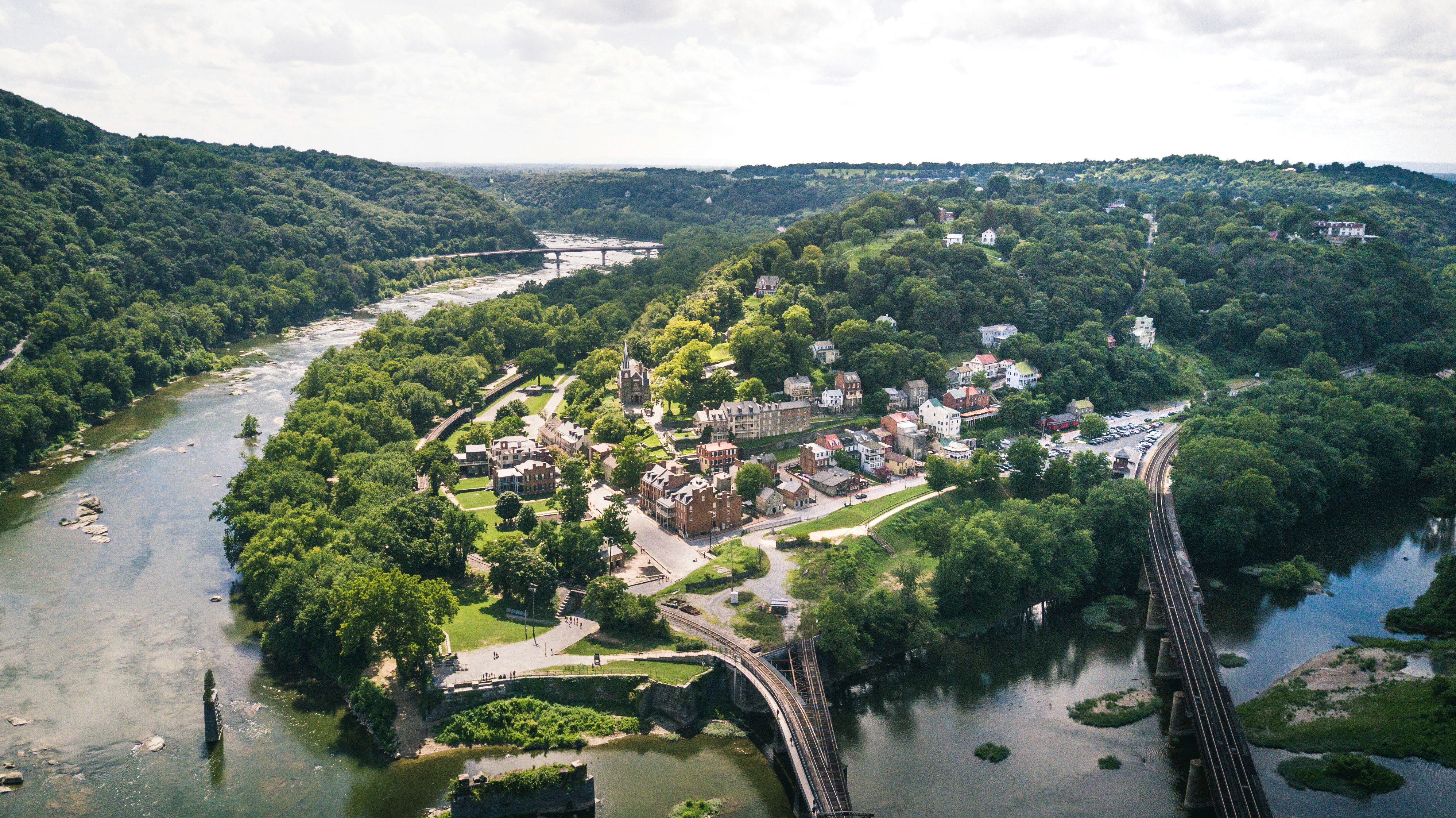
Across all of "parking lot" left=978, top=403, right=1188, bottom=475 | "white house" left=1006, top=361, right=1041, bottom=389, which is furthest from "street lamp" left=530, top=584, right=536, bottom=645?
"white house" left=1006, top=361, right=1041, bottom=389

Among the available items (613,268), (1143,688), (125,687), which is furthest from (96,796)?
(613,268)

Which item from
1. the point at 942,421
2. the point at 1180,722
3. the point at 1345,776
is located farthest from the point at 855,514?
the point at 1345,776

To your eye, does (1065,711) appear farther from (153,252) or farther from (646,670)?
(153,252)

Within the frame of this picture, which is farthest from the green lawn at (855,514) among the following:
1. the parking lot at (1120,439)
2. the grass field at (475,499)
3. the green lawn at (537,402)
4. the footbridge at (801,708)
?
the green lawn at (537,402)

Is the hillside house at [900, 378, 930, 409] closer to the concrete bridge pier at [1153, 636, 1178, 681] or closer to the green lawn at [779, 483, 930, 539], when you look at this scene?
the green lawn at [779, 483, 930, 539]

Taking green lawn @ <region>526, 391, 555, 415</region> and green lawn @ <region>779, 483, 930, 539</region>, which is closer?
green lawn @ <region>779, 483, 930, 539</region>

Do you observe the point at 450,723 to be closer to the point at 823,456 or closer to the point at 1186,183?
the point at 823,456

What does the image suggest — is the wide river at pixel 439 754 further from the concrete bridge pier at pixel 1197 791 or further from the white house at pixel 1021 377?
the white house at pixel 1021 377
